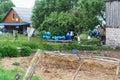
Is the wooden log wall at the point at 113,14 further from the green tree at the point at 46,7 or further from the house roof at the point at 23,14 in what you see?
the house roof at the point at 23,14

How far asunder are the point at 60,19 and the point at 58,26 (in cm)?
116

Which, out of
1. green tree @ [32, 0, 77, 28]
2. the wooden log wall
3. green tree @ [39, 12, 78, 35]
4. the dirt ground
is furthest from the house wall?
the dirt ground

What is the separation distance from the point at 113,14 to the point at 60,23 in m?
7.78

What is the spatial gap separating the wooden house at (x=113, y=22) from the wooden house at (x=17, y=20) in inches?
1016

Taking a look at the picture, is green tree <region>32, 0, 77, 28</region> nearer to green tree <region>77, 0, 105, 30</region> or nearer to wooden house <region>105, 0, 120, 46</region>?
green tree <region>77, 0, 105, 30</region>

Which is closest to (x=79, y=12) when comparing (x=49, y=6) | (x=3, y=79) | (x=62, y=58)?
(x=49, y=6)

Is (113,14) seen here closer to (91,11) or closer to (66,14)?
(91,11)

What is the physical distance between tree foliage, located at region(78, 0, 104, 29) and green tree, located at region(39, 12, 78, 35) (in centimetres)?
355

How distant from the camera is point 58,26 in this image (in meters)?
38.9

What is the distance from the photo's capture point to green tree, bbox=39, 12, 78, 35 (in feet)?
122

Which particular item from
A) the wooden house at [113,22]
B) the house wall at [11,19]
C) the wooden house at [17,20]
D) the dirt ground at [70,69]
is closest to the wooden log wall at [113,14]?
the wooden house at [113,22]

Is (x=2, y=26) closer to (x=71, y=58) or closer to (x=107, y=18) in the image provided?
(x=107, y=18)

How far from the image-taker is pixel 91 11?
32.4 metres

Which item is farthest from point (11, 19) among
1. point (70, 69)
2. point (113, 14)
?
point (70, 69)
